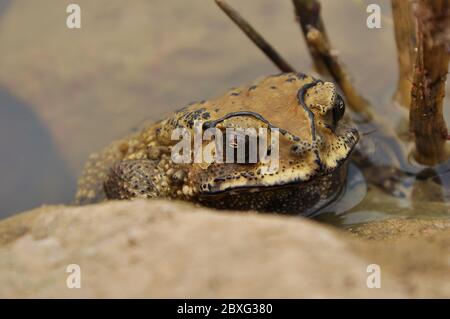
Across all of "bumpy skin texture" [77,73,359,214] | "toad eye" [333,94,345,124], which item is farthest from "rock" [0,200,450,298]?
"toad eye" [333,94,345,124]

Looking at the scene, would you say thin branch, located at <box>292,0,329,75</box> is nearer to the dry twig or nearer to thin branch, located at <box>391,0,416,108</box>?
the dry twig

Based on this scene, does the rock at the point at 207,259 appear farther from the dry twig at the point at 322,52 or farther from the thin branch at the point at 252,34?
the dry twig at the point at 322,52

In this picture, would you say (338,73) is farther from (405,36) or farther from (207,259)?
(207,259)

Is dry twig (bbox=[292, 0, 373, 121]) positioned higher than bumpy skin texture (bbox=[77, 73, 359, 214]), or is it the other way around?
dry twig (bbox=[292, 0, 373, 121])

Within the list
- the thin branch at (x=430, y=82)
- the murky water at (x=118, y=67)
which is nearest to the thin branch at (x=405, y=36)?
the thin branch at (x=430, y=82)

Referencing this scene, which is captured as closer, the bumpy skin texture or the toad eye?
the bumpy skin texture

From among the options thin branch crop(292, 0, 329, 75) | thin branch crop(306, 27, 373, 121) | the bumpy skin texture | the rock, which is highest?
thin branch crop(292, 0, 329, 75)
